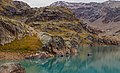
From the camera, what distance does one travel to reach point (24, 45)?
164 meters

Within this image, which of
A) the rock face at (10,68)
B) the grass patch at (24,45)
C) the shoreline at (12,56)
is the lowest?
the shoreline at (12,56)

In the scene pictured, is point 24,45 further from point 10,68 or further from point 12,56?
point 10,68

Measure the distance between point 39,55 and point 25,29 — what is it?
109 feet

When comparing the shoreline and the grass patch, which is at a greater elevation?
the grass patch

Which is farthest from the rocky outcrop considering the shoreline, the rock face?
the rock face

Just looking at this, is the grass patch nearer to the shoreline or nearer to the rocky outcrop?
the rocky outcrop

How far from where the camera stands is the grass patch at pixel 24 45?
155337mm

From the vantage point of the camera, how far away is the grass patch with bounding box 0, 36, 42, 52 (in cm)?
15534

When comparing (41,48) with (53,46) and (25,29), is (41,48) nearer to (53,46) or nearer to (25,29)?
(53,46)

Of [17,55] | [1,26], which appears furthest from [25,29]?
[17,55]

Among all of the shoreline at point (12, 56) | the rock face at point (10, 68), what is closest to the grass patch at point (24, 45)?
the shoreline at point (12, 56)

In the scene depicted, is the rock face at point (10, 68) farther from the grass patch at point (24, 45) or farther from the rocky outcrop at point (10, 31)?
the rocky outcrop at point (10, 31)

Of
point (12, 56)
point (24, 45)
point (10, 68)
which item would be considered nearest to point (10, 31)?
point (24, 45)

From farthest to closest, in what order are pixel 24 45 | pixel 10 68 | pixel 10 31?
pixel 10 31 < pixel 24 45 < pixel 10 68
